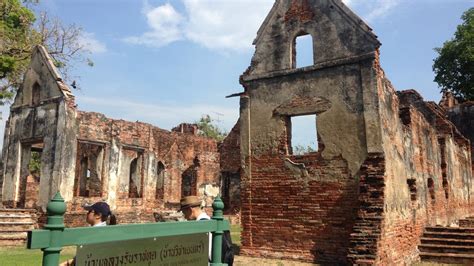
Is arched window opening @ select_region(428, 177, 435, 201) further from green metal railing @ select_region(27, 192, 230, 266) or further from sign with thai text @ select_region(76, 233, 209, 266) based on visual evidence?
Answer: green metal railing @ select_region(27, 192, 230, 266)

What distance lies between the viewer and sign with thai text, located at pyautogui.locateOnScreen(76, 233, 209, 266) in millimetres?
2410

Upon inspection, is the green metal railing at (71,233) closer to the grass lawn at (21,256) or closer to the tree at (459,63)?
the grass lawn at (21,256)

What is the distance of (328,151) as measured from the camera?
10211mm

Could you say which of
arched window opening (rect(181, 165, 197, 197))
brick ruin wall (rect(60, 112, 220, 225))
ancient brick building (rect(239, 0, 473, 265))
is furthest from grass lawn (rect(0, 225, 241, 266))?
arched window opening (rect(181, 165, 197, 197))

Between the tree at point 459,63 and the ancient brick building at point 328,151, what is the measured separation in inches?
795

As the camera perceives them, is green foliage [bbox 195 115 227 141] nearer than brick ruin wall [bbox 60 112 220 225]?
No

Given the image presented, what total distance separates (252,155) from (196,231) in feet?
26.8

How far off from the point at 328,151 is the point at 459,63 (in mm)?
23785

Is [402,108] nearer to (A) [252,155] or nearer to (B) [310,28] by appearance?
(B) [310,28]

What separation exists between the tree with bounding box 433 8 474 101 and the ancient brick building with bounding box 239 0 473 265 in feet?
66.3

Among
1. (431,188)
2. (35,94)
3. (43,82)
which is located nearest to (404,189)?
(431,188)

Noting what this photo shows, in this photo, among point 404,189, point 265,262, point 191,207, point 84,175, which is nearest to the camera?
point 191,207

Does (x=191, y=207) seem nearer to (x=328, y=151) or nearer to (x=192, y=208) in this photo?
(x=192, y=208)

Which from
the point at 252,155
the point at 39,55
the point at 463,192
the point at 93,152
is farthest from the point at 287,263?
the point at 93,152
